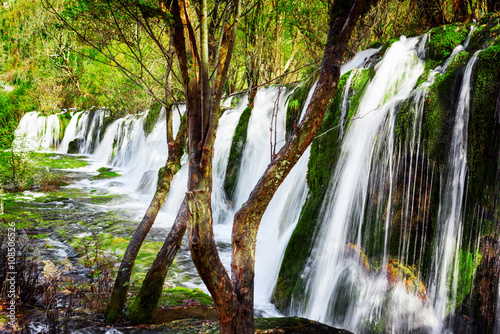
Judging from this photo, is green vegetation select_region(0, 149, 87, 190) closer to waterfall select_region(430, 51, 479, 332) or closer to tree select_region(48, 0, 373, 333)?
tree select_region(48, 0, 373, 333)

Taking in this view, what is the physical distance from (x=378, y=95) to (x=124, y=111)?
2283 centimetres

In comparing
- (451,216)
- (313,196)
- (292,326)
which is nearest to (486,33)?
(451,216)

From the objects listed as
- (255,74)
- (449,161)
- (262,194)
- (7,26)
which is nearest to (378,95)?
(449,161)

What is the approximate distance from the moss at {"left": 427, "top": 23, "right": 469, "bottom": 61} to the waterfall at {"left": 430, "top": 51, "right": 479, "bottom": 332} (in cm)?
231

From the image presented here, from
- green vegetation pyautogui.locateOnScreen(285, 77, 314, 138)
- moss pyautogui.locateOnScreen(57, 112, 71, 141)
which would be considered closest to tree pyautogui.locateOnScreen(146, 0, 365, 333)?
green vegetation pyautogui.locateOnScreen(285, 77, 314, 138)

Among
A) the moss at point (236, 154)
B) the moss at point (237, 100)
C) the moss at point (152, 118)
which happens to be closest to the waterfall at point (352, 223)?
the moss at point (236, 154)

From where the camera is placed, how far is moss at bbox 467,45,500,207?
3.79 metres

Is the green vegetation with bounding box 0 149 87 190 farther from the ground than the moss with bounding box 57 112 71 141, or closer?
closer

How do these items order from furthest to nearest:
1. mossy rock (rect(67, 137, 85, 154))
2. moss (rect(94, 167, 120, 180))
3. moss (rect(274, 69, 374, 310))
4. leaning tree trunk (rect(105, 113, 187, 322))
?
mossy rock (rect(67, 137, 85, 154))
moss (rect(94, 167, 120, 180))
moss (rect(274, 69, 374, 310))
leaning tree trunk (rect(105, 113, 187, 322))

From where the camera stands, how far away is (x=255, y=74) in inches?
603

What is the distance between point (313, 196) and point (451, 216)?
232 centimetres

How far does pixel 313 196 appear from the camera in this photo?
5977 mm

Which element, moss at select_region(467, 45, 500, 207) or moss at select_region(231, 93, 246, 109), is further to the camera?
moss at select_region(231, 93, 246, 109)

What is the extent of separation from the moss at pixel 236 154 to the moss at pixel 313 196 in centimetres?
481
